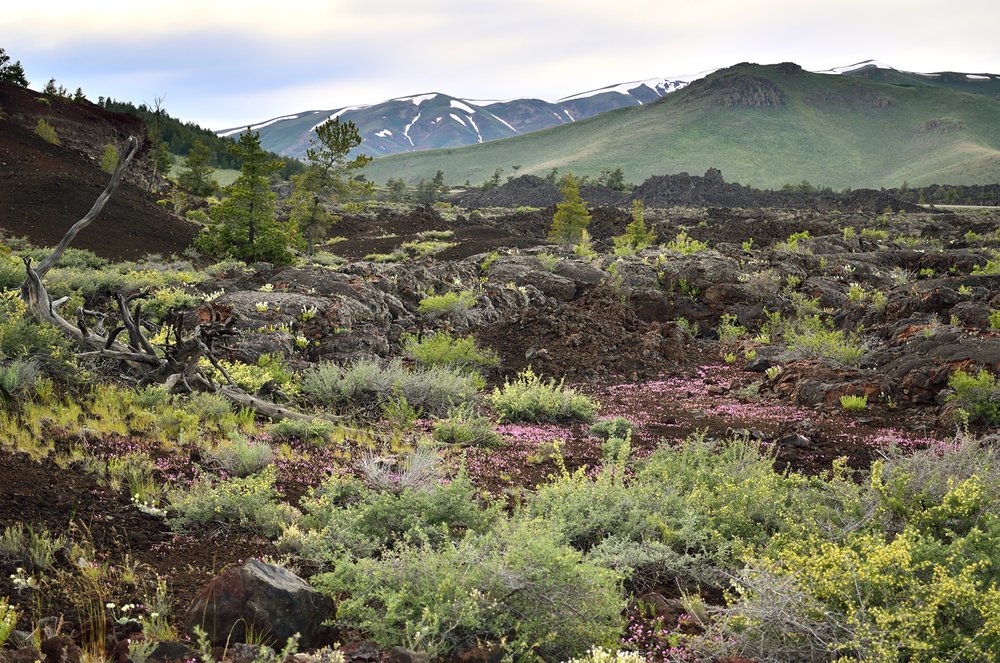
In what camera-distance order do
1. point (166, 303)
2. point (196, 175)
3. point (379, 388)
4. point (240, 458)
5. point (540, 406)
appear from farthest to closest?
1. point (196, 175)
2. point (166, 303)
3. point (540, 406)
4. point (379, 388)
5. point (240, 458)

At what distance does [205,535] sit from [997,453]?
7.00 m

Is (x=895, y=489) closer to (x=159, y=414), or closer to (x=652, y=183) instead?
(x=159, y=414)

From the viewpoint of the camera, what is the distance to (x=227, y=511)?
506 cm

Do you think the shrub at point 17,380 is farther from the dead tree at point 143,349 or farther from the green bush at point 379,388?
the green bush at point 379,388

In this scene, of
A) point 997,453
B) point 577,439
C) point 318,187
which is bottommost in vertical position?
point 577,439

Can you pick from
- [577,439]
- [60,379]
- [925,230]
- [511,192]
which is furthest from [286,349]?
[511,192]

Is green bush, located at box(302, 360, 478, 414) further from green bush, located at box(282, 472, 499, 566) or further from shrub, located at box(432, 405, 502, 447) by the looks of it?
green bush, located at box(282, 472, 499, 566)

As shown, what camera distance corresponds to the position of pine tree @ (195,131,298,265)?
77.7ft

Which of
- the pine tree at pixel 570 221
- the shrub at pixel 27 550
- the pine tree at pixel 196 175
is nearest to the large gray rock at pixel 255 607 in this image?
the shrub at pixel 27 550

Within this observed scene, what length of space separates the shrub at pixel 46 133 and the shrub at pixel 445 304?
3461 centimetres

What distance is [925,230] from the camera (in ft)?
144

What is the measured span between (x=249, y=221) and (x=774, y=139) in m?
140

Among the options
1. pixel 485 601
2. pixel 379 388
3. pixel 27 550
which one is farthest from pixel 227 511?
pixel 379 388

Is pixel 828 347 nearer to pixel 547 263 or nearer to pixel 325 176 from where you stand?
pixel 547 263
